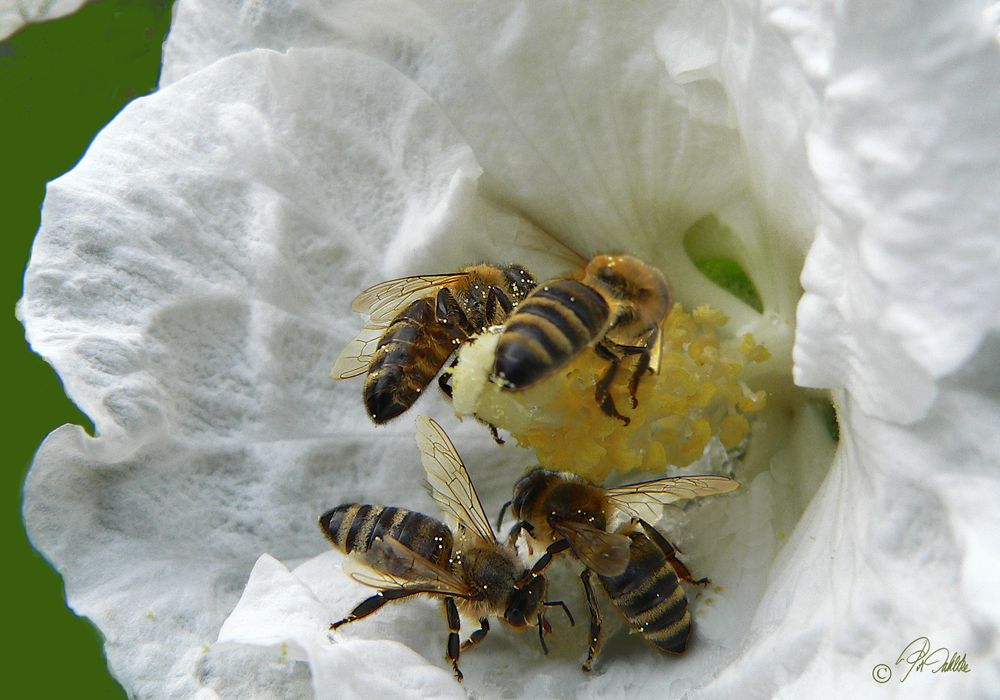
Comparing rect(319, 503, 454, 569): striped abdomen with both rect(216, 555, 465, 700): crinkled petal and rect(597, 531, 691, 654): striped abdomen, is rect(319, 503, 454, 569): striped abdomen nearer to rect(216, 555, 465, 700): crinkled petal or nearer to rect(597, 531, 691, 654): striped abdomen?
rect(216, 555, 465, 700): crinkled petal

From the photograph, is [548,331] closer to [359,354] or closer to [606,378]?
[606,378]

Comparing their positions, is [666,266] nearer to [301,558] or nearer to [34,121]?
[301,558]

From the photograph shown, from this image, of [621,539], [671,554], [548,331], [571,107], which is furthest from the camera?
[571,107]

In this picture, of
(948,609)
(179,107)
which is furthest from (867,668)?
(179,107)

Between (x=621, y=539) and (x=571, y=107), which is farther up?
(x=571, y=107)

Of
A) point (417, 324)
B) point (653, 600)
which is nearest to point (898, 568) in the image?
point (653, 600)

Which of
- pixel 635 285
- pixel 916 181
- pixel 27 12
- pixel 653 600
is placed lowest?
pixel 653 600
